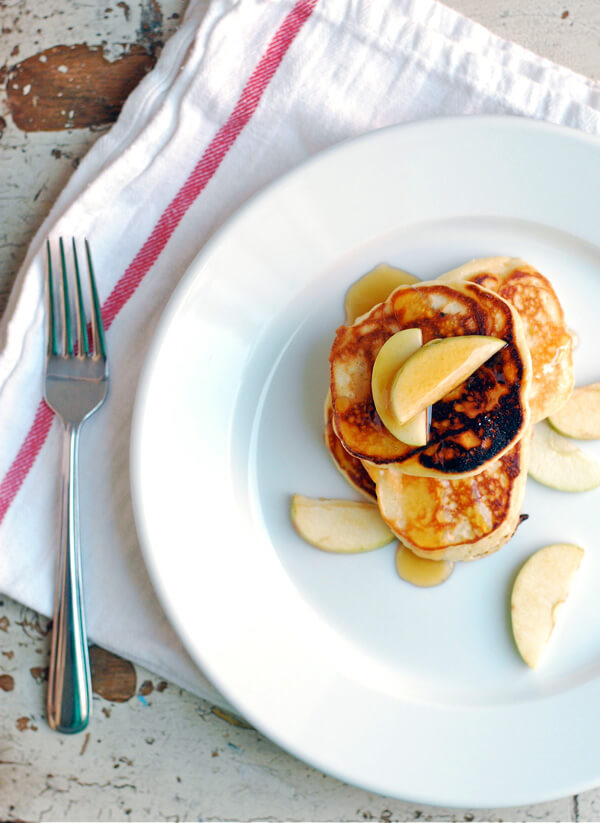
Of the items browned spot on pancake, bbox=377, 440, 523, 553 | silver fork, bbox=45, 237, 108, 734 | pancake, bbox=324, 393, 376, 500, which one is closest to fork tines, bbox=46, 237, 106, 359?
silver fork, bbox=45, 237, 108, 734

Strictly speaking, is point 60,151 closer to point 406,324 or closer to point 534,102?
point 406,324

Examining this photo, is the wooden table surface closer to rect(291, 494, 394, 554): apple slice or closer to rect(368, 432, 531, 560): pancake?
rect(291, 494, 394, 554): apple slice

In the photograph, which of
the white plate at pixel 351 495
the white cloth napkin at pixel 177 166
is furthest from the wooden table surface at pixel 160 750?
the white plate at pixel 351 495

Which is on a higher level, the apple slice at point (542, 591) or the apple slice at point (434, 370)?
the apple slice at point (434, 370)

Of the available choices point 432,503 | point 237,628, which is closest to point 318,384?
point 432,503

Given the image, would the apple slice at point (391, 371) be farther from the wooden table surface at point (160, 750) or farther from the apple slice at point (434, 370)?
the wooden table surface at point (160, 750)

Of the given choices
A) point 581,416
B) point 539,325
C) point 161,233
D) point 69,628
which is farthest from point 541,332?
point 69,628
